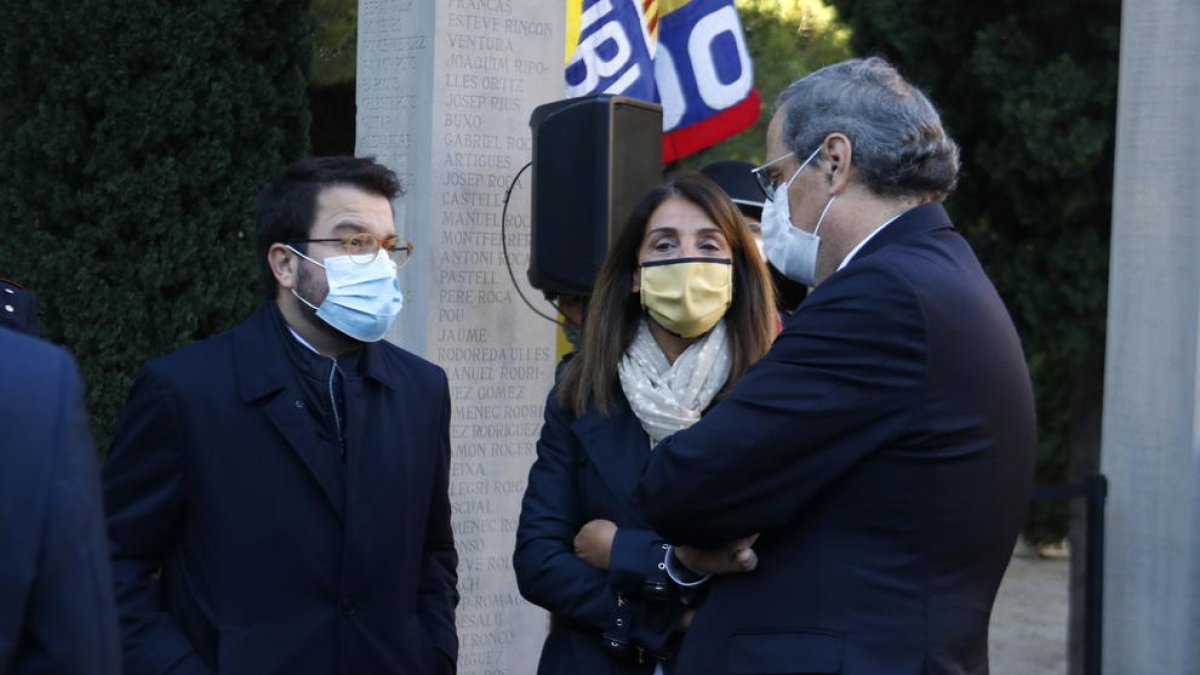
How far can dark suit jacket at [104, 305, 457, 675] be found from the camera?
342 centimetres

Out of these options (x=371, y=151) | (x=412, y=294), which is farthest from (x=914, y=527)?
(x=371, y=151)

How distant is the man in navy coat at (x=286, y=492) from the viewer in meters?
3.43

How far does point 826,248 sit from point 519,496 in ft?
10.7

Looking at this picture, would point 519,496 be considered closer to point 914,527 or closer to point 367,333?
point 367,333

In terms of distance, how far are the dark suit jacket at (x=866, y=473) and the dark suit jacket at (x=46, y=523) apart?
4.28 feet

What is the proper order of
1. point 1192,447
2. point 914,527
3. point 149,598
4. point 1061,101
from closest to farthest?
1. point 914,527
2. point 149,598
3. point 1192,447
4. point 1061,101

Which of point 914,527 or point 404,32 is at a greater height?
point 404,32

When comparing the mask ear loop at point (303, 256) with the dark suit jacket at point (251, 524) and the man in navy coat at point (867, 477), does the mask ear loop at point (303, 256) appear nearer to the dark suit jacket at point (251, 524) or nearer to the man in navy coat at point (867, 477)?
the dark suit jacket at point (251, 524)

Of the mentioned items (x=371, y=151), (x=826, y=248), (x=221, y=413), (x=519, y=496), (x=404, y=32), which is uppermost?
(x=404, y=32)

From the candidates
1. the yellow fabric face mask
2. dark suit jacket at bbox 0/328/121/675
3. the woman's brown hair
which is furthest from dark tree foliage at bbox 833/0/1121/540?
dark suit jacket at bbox 0/328/121/675

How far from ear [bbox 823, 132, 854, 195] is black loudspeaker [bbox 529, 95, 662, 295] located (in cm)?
259

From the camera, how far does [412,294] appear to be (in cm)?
591

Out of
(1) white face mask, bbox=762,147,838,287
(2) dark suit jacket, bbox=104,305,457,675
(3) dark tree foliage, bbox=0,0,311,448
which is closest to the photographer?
(1) white face mask, bbox=762,147,838,287

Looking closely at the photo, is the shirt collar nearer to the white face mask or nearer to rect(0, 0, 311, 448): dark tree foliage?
the white face mask
